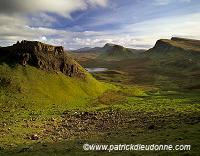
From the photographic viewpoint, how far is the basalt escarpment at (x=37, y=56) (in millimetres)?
67625

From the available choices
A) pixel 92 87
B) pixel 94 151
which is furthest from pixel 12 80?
pixel 94 151

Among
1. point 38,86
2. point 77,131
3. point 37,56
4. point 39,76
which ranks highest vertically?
point 37,56

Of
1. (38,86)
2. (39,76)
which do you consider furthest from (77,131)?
(39,76)

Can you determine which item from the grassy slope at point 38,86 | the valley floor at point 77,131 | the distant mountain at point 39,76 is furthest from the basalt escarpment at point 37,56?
the valley floor at point 77,131

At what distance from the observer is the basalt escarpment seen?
67625 millimetres

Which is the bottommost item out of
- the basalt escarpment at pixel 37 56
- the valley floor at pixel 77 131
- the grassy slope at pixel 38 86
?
the valley floor at pixel 77 131

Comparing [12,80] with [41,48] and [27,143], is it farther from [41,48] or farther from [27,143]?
[27,143]

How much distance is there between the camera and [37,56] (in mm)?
69125

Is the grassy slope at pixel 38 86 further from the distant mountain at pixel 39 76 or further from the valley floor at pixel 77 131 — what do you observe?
the valley floor at pixel 77 131

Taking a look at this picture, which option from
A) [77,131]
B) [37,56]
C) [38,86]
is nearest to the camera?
[77,131]

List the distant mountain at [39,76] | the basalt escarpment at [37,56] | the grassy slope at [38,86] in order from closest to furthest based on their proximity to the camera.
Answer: the grassy slope at [38,86] → the distant mountain at [39,76] → the basalt escarpment at [37,56]

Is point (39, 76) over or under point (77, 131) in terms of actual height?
over

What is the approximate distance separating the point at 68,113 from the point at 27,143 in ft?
70.1

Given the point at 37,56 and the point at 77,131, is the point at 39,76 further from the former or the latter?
the point at 77,131
